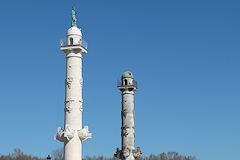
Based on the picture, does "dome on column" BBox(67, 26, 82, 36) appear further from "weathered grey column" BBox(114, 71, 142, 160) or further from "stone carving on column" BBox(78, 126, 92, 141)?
"weathered grey column" BBox(114, 71, 142, 160)

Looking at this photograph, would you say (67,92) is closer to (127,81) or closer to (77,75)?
(77,75)

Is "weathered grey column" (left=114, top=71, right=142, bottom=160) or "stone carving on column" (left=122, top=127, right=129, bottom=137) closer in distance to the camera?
"weathered grey column" (left=114, top=71, right=142, bottom=160)

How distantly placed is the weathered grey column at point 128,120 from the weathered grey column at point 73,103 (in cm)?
1599

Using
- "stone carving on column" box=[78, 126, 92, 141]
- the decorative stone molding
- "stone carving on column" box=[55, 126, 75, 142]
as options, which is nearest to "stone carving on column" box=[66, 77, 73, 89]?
"stone carving on column" box=[55, 126, 75, 142]

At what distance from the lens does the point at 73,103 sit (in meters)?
54.7

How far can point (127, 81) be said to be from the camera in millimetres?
74125

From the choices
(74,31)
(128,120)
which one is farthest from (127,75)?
(74,31)

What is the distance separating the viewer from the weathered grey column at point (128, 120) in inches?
2756

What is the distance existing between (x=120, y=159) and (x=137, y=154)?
2.33 m

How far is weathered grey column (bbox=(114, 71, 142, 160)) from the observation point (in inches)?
2756

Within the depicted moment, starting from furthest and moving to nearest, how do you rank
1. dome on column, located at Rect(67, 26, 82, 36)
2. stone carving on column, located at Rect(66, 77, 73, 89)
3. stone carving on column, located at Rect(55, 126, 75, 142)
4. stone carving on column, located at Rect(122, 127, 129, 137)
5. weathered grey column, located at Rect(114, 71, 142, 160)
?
stone carving on column, located at Rect(122, 127, 129, 137) < weathered grey column, located at Rect(114, 71, 142, 160) < dome on column, located at Rect(67, 26, 82, 36) < stone carving on column, located at Rect(66, 77, 73, 89) < stone carving on column, located at Rect(55, 126, 75, 142)

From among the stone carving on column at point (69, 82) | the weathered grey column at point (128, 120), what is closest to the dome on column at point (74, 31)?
the stone carving on column at point (69, 82)

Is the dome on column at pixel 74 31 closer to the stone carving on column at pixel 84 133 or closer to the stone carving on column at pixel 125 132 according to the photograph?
the stone carving on column at pixel 84 133

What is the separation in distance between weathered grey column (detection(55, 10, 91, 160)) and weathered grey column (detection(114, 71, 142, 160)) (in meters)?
16.0
